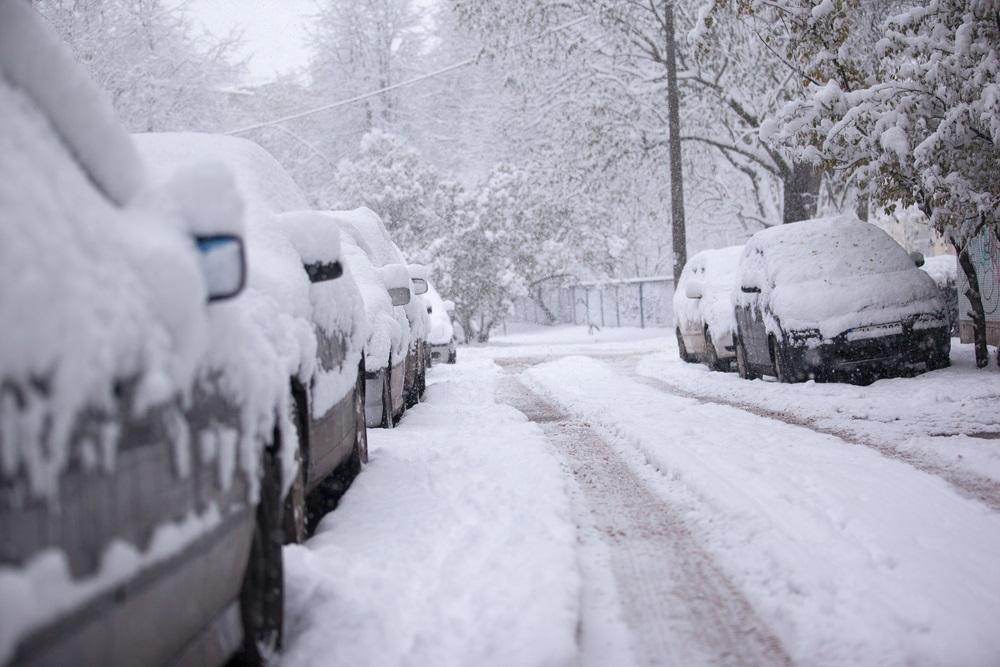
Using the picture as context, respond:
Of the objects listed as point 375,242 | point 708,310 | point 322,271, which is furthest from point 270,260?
point 708,310

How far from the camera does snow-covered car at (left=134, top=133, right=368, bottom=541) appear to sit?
3.86 meters

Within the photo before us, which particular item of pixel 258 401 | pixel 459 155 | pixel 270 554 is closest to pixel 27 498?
pixel 258 401

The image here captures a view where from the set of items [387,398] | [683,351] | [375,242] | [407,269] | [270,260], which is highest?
[375,242]

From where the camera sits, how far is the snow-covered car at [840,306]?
10.2 m

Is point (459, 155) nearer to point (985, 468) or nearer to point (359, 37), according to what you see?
point (359, 37)

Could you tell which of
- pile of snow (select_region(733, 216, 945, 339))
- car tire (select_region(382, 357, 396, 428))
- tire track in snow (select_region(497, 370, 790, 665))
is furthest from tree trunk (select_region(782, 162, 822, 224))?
tire track in snow (select_region(497, 370, 790, 665))

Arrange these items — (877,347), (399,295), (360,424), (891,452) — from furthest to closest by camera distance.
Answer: (877,347)
(399,295)
(891,452)
(360,424)

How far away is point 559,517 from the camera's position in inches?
204

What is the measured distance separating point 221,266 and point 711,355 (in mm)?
12686

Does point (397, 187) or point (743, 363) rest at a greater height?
point (397, 187)

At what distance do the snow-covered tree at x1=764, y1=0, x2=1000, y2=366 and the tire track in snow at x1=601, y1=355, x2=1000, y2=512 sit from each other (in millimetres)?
2940

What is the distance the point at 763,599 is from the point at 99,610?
2.80m

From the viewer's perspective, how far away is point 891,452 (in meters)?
6.73

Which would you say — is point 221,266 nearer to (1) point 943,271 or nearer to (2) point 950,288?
(2) point 950,288
